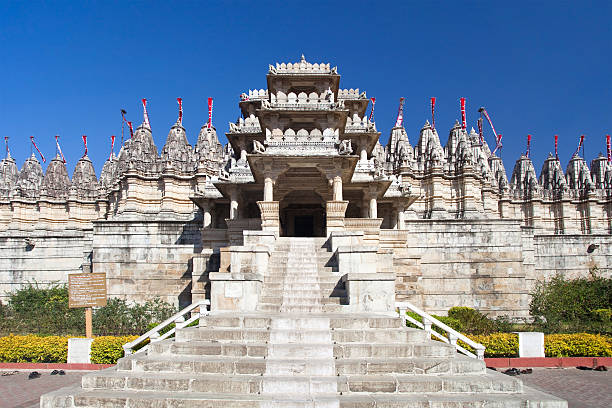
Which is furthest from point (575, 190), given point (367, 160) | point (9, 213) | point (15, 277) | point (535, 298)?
point (9, 213)

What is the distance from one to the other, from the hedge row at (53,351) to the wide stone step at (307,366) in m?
6.56

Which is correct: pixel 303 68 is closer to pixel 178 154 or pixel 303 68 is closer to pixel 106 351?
pixel 106 351

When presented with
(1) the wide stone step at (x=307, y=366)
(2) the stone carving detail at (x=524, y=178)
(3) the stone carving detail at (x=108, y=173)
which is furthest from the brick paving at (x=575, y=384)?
(3) the stone carving detail at (x=108, y=173)

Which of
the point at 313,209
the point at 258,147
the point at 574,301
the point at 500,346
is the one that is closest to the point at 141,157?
the point at 313,209

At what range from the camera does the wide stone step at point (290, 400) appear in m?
7.13

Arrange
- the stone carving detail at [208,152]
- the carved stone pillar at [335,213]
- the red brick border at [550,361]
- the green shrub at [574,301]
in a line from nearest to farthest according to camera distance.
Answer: the red brick border at [550,361] → the carved stone pillar at [335,213] → the green shrub at [574,301] → the stone carving detail at [208,152]

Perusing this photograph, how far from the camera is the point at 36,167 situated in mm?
52156

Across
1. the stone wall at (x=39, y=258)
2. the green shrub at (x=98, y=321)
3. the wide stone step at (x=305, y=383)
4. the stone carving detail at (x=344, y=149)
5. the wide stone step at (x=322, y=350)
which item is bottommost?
the green shrub at (x=98, y=321)

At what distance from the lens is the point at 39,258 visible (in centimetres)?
3303

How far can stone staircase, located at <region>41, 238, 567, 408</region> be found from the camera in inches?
289

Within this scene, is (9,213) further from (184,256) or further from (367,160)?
(367,160)

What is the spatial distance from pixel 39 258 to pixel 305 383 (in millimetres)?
32042

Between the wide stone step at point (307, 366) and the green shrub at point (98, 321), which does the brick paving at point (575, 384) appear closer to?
the wide stone step at point (307, 366)

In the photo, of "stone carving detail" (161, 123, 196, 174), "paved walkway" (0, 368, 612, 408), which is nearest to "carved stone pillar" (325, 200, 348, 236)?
"paved walkway" (0, 368, 612, 408)
